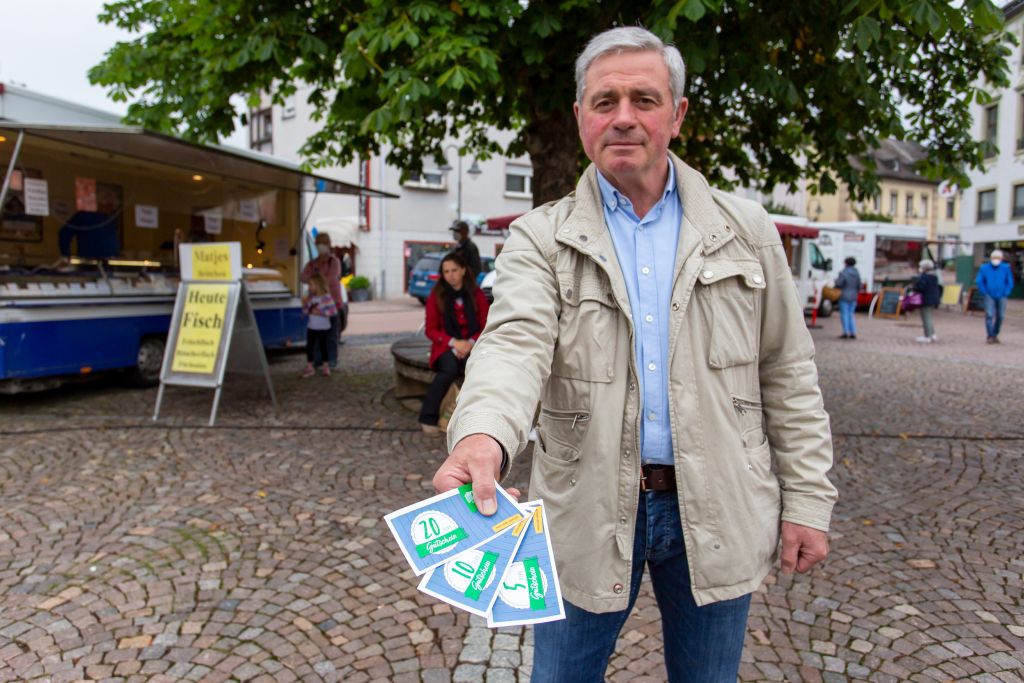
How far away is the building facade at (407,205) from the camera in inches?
1102

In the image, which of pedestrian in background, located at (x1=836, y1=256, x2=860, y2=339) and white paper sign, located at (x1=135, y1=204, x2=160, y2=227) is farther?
pedestrian in background, located at (x1=836, y1=256, x2=860, y2=339)

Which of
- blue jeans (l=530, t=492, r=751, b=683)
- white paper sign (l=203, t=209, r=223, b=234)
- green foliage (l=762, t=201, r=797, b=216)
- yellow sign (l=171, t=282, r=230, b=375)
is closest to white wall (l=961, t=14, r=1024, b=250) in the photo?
green foliage (l=762, t=201, r=797, b=216)

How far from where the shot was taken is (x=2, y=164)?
8516 millimetres

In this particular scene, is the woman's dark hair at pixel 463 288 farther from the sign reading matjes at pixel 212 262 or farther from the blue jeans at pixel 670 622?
the blue jeans at pixel 670 622

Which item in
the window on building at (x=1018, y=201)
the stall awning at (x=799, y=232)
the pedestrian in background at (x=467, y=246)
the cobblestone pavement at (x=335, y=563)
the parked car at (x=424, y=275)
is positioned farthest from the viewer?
the window on building at (x=1018, y=201)

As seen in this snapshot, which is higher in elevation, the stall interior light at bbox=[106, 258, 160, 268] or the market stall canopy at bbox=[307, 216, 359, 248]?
the market stall canopy at bbox=[307, 216, 359, 248]

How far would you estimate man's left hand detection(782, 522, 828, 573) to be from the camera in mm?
1677

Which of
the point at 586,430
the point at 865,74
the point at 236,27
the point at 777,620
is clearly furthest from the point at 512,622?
the point at 236,27

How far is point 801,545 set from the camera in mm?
1697

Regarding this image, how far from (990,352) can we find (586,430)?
14.3 m

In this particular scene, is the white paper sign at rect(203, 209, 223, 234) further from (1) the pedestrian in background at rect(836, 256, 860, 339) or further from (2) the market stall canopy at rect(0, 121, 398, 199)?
(1) the pedestrian in background at rect(836, 256, 860, 339)

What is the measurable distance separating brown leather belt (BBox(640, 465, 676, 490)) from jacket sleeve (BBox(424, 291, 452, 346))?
4.89 meters

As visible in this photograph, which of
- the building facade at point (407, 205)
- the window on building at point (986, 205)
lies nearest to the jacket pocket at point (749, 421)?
the building facade at point (407, 205)

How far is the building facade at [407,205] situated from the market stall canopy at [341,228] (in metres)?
0.23
